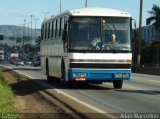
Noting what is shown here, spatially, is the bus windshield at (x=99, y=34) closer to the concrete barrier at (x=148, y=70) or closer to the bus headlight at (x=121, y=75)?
the bus headlight at (x=121, y=75)

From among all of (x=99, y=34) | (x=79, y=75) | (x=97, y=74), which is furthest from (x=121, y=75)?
(x=99, y=34)

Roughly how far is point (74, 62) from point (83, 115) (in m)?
9.49

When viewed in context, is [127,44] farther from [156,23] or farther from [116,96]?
[156,23]

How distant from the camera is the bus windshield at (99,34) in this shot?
23188 millimetres

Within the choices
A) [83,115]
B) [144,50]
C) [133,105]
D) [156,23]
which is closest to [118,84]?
[133,105]

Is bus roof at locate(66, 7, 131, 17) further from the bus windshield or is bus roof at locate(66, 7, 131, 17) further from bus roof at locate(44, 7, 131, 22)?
the bus windshield

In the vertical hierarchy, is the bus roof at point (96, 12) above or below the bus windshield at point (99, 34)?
above

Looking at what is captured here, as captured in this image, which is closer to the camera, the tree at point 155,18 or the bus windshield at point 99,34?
the bus windshield at point 99,34

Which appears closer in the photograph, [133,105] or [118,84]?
[133,105]

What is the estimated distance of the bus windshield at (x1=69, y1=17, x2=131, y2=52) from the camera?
23188 millimetres

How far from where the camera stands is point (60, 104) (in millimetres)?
16891

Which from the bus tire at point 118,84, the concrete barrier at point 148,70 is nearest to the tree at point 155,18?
the concrete barrier at point 148,70

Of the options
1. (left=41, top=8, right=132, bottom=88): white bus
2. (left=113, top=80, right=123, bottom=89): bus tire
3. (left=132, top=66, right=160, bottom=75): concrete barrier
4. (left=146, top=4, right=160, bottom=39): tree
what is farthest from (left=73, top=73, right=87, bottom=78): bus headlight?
(left=146, top=4, right=160, bottom=39): tree

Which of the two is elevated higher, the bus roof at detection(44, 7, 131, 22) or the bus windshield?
the bus roof at detection(44, 7, 131, 22)
